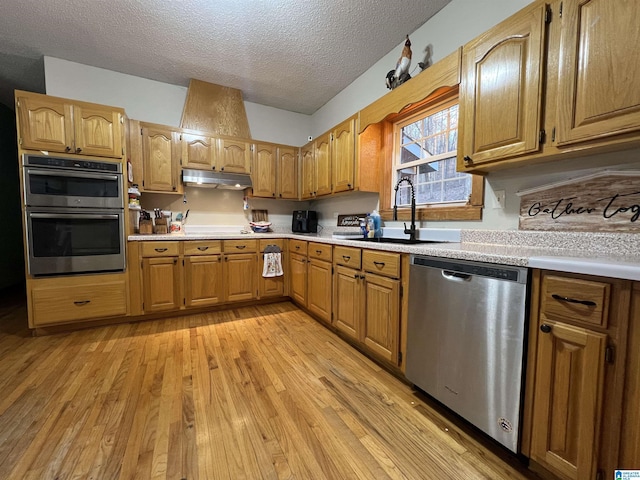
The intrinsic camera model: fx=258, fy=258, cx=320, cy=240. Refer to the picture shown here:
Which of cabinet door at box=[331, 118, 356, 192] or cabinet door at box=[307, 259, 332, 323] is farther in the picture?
cabinet door at box=[331, 118, 356, 192]

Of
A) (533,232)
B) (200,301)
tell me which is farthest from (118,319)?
(533,232)

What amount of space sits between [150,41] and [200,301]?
2.69 meters

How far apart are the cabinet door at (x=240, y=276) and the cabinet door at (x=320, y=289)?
81cm

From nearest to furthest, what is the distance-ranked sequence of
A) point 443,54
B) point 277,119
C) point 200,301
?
point 443,54
point 200,301
point 277,119

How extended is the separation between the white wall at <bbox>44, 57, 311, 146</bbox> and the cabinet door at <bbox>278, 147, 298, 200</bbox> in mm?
471

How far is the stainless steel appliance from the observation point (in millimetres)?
2334

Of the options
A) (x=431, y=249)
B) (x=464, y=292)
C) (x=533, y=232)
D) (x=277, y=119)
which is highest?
(x=277, y=119)

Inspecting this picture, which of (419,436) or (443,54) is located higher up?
(443,54)

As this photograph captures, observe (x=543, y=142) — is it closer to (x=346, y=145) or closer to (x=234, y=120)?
(x=346, y=145)

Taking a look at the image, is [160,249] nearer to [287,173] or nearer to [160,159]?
[160,159]

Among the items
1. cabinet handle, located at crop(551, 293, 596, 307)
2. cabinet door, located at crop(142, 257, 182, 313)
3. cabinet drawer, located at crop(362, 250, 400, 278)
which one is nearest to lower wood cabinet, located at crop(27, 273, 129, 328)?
cabinet door, located at crop(142, 257, 182, 313)

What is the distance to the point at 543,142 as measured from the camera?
1.29 m

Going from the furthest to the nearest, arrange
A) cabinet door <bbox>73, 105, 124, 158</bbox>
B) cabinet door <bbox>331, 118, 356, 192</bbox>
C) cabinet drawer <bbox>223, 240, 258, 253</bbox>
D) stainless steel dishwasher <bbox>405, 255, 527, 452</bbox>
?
cabinet drawer <bbox>223, 240, 258, 253</bbox>, cabinet door <bbox>331, 118, 356, 192</bbox>, cabinet door <bbox>73, 105, 124, 158</bbox>, stainless steel dishwasher <bbox>405, 255, 527, 452</bbox>

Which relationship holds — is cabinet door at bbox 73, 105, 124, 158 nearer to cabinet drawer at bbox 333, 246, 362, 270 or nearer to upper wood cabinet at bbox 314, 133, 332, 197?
upper wood cabinet at bbox 314, 133, 332, 197
